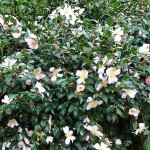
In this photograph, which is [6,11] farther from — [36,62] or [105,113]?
[105,113]

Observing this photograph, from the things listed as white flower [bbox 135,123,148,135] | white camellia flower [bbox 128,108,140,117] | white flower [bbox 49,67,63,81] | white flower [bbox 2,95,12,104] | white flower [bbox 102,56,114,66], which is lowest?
white flower [bbox 135,123,148,135]

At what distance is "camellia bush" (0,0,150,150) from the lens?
1.84 m

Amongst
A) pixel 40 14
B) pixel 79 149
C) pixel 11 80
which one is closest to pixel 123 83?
pixel 79 149

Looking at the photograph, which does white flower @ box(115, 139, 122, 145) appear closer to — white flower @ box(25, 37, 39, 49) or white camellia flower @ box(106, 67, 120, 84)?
white camellia flower @ box(106, 67, 120, 84)

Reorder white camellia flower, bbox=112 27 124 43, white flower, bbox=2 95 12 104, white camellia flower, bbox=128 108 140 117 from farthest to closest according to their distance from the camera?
white camellia flower, bbox=112 27 124 43 → white camellia flower, bbox=128 108 140 117 → white flower, bbox=2 95 12 104

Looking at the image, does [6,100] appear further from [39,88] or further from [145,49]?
[145,49]

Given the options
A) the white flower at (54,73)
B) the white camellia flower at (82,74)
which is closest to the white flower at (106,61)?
the white camellia flower at (82,74)

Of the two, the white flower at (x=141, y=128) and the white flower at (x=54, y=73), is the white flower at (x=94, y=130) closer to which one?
the white flower at (x=141, y=128)

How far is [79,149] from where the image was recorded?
191cm

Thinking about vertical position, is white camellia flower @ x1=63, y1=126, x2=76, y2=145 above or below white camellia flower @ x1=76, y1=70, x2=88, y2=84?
below

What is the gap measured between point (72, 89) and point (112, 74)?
24 centimetres

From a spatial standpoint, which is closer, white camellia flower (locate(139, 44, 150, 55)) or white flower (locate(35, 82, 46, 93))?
white flower (locate(35, 82, 46, 93))

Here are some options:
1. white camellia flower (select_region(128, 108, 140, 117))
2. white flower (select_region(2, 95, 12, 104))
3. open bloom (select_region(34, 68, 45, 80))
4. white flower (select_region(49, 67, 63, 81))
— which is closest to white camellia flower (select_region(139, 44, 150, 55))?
white camellia flower (select_region(128, 108, 140, 117))

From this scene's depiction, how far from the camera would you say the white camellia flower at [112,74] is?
181 cm
